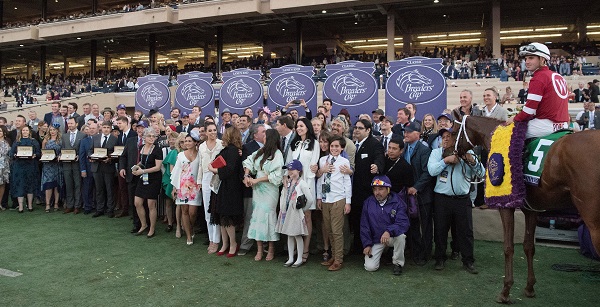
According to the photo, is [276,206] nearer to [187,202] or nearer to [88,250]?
[187,202]

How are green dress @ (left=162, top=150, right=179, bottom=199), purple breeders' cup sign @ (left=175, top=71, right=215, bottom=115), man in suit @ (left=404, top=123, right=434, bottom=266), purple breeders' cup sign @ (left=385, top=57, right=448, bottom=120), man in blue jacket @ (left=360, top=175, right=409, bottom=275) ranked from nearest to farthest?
man in blue jacket @ (left=360, top=175, right=409, bottom=275) < man in suit @ (left=404, top=123, right=434, bottom=266) < green dress @ (left=162, top=150, right=179, bottom=199) < purple breeders' cup sign @ (left=385, top=57, right=448, bottom=120) < purple breeders' cup sign @ (left=175, top=71, right=215, bottom=115)

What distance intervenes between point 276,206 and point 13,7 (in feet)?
147

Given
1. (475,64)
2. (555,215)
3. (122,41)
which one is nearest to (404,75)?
(555,215)

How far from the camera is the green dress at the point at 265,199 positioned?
5.87 m

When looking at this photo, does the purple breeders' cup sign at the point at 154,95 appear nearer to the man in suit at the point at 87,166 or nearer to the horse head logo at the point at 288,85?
the man in suit at the point at 87,166

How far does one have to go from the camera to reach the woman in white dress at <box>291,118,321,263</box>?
5.72m

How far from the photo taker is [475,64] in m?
21.2

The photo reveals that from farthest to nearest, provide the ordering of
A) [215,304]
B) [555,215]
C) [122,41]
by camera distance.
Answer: [122,41] → [555,215] → [215,304]

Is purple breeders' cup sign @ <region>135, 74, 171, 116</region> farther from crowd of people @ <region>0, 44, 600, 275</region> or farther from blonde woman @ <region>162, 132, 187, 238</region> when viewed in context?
blonde woman @ <region>162, 132, 187, 238</region>

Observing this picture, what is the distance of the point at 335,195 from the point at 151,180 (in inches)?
140

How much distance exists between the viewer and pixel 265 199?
596 centimetres

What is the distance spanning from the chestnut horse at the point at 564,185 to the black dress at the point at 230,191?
3.33 m

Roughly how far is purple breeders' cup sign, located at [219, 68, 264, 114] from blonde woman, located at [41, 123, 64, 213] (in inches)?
155

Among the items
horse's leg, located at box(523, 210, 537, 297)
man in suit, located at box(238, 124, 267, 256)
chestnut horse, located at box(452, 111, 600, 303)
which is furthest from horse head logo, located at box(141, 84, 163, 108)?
horse's leg, located at box(523, 210, 537, 297)
